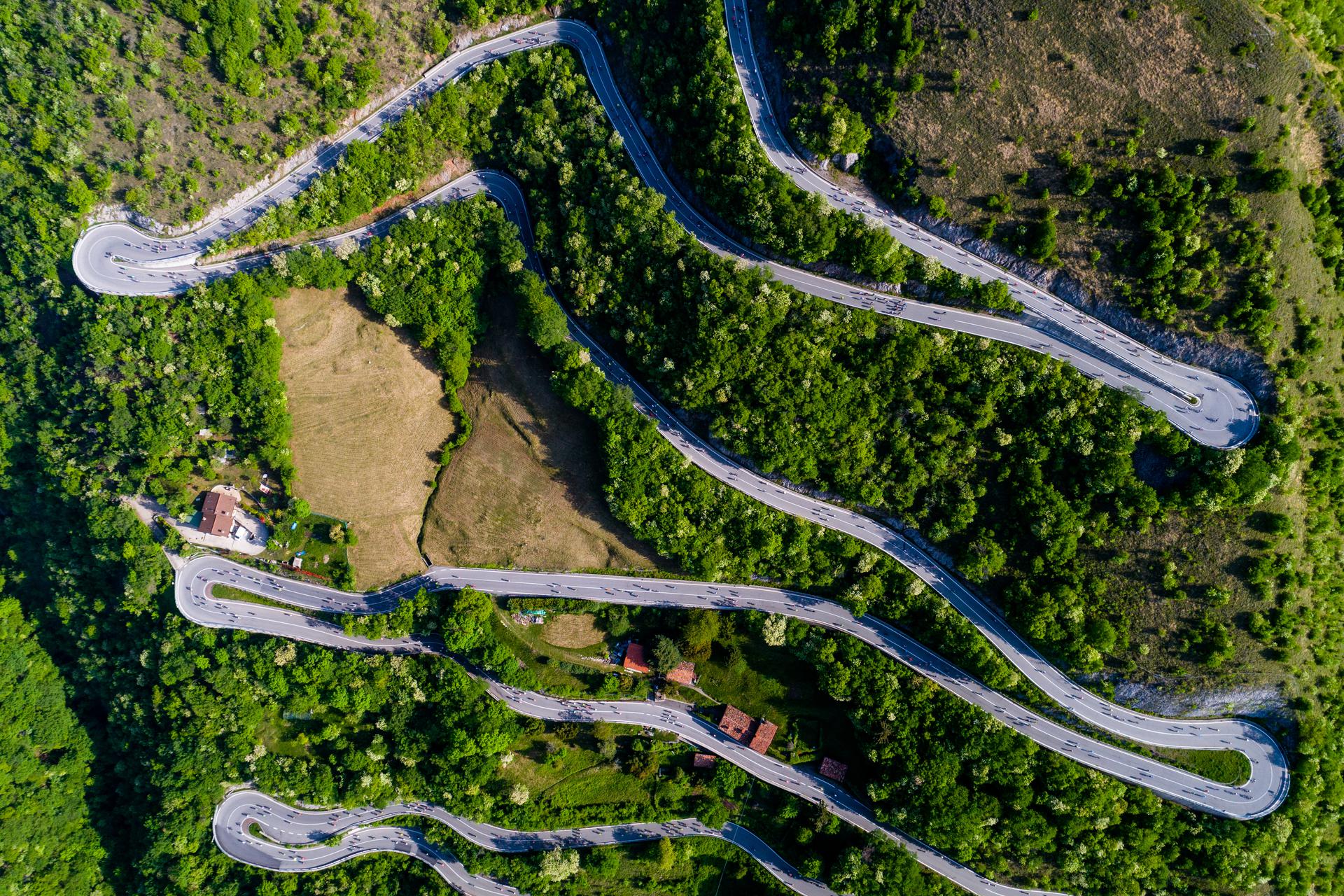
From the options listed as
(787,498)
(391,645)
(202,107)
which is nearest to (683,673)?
(787,498)

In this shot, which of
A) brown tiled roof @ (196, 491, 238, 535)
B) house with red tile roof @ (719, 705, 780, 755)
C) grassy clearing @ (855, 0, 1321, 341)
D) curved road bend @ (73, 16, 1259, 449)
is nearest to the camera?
grassy clearing @ (855, 0, 1321, 341)

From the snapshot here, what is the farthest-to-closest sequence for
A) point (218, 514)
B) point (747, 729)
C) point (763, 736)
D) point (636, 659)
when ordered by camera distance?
point (636, 659), point (218, 514), point (747, 729), point (763, 736)

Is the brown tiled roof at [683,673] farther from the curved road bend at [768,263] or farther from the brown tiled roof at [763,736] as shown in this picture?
the curved road bend at [768,263]

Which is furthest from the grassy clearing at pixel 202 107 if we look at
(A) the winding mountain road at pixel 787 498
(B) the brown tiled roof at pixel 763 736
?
(B) the brown tiled roof at pixel 763 736

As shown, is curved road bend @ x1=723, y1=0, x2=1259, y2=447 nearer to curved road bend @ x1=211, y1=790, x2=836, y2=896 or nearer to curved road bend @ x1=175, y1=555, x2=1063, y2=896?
curved road bend @ x1=175, y1=555, x2=1063, y2=896

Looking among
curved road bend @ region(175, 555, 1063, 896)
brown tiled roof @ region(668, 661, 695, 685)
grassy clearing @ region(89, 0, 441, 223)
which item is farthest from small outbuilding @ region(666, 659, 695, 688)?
grassy clearing @ region(89, 0, 441, 223)

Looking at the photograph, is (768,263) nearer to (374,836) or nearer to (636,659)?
(636,659)
